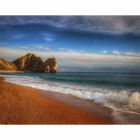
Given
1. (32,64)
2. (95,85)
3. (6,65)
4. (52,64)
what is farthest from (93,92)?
(6,65)

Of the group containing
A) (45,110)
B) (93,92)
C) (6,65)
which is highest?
(6,65)

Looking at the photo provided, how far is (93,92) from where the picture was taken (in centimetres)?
253

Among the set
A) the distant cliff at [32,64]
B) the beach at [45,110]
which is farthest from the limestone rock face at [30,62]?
the beach at [45,110]

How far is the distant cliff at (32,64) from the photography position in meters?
2.54

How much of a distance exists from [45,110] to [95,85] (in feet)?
1.74

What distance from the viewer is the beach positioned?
2.48m

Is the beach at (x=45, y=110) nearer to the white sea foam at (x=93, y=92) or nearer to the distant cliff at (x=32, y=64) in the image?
the white sea foam at (x=93, y=92)

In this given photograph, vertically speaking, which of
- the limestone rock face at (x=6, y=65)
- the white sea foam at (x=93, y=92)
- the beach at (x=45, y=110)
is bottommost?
the beach at (x=45, y=110)

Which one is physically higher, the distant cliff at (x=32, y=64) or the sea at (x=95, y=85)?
the distant cliff at (x=32, y=64)

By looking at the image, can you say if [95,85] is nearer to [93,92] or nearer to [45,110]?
[93,92]

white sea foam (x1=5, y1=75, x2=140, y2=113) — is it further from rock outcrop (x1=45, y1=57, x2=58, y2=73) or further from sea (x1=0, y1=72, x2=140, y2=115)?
rock outcrop (x1=45, y1=57, x2=58, y2=73)

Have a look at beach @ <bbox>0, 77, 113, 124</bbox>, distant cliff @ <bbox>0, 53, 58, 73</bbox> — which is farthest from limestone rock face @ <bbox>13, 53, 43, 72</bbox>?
beach @ <bbox>0, 77, 113, 124</bbox>
